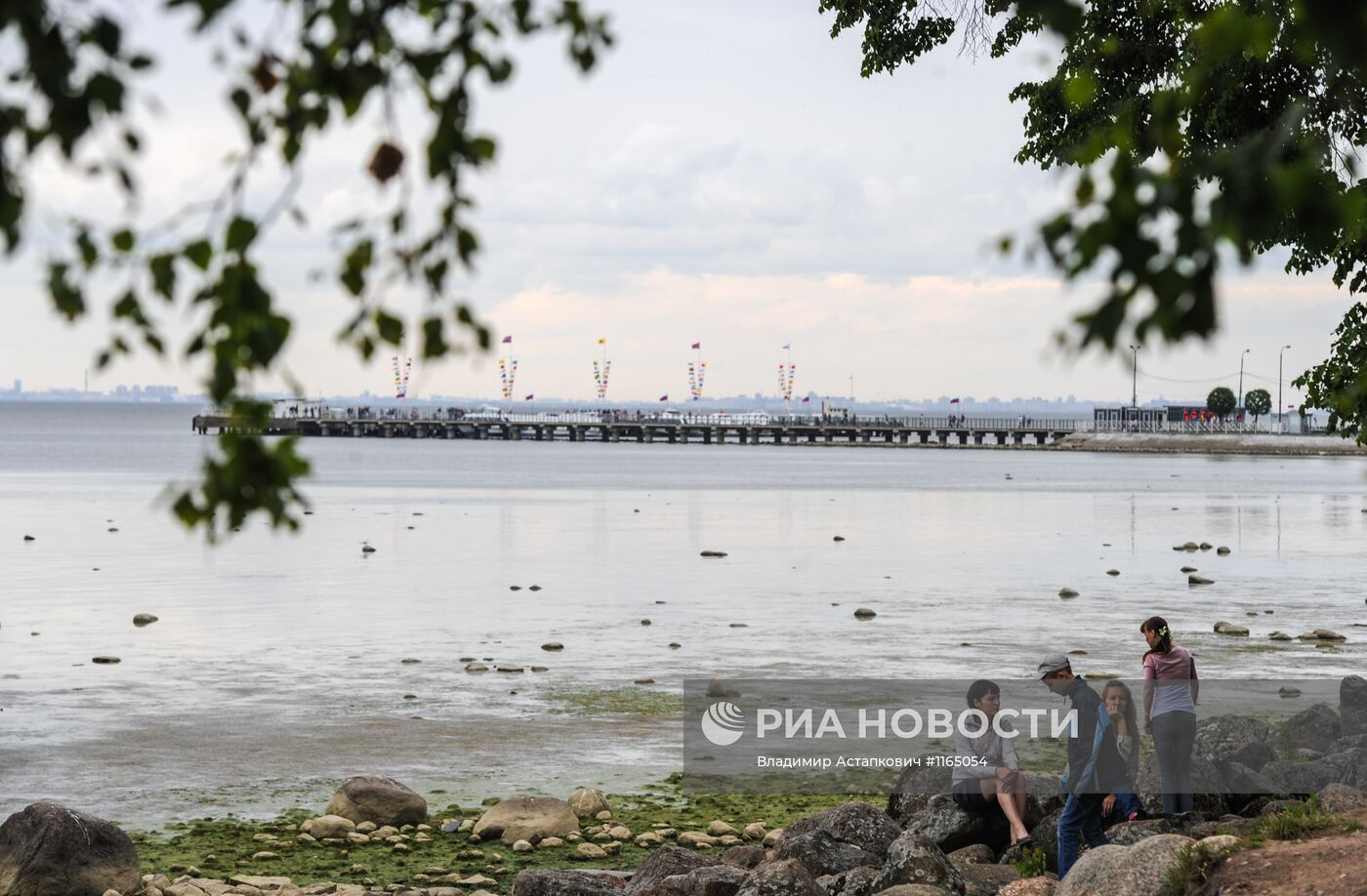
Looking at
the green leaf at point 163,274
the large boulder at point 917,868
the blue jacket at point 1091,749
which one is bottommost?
the large boulder at point 917,868

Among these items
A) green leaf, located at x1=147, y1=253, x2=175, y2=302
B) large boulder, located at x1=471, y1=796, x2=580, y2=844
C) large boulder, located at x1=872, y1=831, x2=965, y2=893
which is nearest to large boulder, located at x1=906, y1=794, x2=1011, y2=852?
large boulder, located at x1=872, y1=831, x2=965, y2=893

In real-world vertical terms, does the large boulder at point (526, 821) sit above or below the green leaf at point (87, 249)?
below

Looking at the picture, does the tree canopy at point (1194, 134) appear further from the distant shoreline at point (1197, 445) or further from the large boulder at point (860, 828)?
the distant shoreline at point (1197, 445)

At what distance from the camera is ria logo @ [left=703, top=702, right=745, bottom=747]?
21875mm

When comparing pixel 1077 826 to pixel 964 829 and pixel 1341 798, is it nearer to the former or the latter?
pixel 964 829

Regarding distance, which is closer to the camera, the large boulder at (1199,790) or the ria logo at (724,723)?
the large boulder at (1199,790)

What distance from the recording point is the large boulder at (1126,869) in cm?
1125

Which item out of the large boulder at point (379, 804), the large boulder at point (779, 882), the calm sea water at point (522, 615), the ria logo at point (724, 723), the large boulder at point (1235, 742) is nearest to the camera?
the large boulder at point (779, 882)

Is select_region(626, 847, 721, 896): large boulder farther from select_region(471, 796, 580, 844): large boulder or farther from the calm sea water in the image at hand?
the calm sea water

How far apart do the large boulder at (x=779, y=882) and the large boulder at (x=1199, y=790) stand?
139 inches

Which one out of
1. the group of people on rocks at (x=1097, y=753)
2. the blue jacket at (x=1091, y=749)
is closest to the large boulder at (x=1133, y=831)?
the group of people on rocks at (x=1097, y=753)

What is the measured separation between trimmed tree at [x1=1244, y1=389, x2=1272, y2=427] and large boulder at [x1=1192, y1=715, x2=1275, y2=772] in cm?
16527

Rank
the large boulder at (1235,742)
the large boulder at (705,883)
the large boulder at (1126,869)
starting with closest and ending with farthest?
the large boulder at (1126,869)
the large boulder at (705,883)
the large boulder at (1235,742)

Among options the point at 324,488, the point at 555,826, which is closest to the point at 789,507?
the point at 324,488
